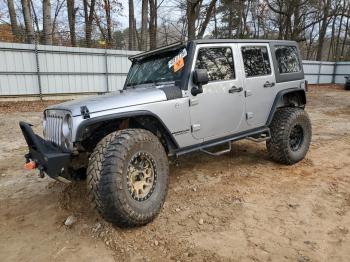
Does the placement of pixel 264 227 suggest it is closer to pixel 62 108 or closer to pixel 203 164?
pixel 203 164

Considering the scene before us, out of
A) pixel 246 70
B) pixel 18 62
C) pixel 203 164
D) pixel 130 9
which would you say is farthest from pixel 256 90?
pixel 130 9

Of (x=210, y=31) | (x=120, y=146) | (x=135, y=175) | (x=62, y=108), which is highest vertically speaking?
(x=210, y=31)

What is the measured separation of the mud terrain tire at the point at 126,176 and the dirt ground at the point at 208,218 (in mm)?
222

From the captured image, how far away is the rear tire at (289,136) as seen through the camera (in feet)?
16.3

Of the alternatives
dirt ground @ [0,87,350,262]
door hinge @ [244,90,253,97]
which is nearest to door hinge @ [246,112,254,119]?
door hinge @ [244,90,253,97]

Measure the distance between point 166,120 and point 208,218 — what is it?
119 centimetres

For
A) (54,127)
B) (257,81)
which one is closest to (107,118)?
(54,127)

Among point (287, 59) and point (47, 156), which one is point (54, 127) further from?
point (287, 59)

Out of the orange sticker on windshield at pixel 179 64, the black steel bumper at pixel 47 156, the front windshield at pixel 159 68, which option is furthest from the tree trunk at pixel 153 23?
the black steel bumper at pixel 47 156

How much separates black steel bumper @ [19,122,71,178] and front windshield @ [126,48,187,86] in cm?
161

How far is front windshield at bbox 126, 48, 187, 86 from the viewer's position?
394 cm

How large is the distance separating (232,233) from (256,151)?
303cm

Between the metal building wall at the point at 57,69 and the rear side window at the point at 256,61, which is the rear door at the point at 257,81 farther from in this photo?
the metal building wall at the point at 57,69

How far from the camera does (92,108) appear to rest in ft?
10.2
